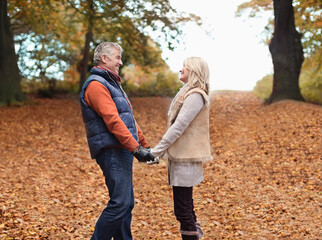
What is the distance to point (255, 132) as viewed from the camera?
409 inches

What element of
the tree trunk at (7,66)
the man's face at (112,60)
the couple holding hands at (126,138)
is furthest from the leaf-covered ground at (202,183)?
the man's face at (112,60)

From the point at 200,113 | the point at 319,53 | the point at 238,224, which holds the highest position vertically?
the point at 319,53

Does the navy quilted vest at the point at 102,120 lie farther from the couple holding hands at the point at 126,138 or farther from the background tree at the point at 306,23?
the background tree at the point at 306,23

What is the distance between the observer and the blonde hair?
3.66 metres

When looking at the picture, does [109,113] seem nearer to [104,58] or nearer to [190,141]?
[104,58]

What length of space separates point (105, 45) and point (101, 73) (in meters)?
0.27

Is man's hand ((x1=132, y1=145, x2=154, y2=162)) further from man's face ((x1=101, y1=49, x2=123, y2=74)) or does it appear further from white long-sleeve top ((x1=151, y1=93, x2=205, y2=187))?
man's face ((x1=101, y1=49, x2=123, y2=74))

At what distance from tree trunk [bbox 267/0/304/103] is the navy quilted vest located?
10.4 metres

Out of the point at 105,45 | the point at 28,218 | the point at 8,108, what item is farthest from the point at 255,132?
the point at 8,108

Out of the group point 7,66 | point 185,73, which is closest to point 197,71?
point 185,73

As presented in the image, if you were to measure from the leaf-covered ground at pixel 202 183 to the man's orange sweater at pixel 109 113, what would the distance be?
86.3 inches

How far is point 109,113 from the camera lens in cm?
334

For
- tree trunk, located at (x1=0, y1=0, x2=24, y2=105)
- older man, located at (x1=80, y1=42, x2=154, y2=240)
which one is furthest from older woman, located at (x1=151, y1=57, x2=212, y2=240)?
tree trunk, located at (x1=0, y1=0, x2=24, y2=105)

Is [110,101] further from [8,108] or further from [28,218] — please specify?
[8,108]
